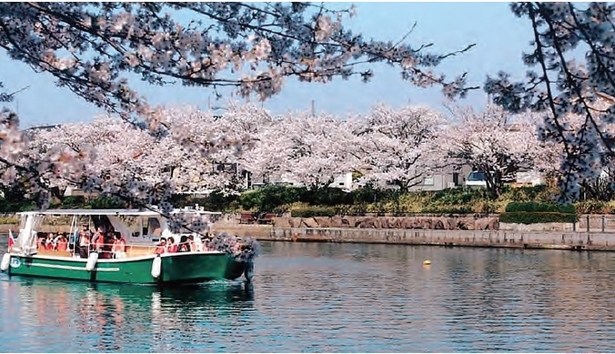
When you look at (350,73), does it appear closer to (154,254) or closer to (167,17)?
(167,17)

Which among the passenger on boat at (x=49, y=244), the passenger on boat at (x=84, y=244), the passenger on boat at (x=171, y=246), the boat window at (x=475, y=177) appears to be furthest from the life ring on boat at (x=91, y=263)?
the boat window at (x=475, y=177)

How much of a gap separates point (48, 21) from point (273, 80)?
1.36m

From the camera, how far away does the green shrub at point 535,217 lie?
96.3 ft

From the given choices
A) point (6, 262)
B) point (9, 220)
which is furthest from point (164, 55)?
point (9, 220)

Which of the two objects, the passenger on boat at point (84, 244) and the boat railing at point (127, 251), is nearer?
the boat railing at point (127, 251)

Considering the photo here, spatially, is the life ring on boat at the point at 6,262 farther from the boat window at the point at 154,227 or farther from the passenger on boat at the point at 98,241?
the boat window at the point at 154,227

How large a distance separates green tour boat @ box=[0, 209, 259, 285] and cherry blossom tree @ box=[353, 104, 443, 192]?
18.0 metres

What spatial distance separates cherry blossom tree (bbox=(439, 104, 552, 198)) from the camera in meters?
35.5

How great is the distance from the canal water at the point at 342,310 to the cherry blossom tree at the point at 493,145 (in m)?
10.5

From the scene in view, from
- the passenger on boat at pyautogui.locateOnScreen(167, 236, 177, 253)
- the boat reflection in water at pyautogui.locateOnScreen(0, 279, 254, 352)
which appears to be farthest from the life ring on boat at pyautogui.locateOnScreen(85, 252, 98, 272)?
the passenger on boat at pyautogui.locateOnScreen(167, 236, 177, 253)

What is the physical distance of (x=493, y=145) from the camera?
35812mm

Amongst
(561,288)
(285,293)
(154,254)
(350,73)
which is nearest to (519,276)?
(561,288)

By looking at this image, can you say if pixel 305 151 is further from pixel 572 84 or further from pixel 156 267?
pixel 572 84

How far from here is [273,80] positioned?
180 inches
